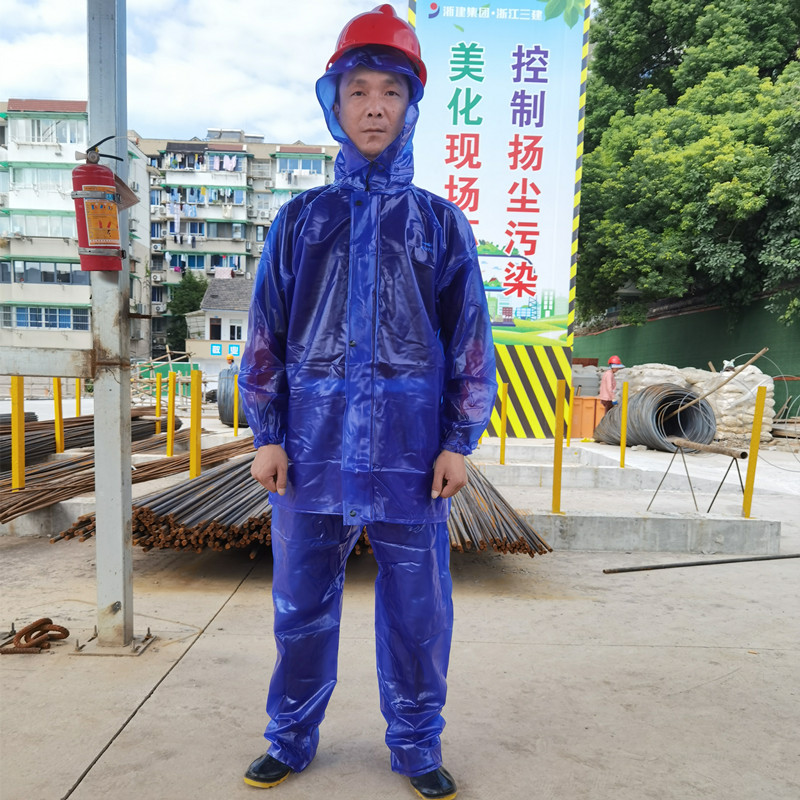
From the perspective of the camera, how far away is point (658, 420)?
11086 millimetres

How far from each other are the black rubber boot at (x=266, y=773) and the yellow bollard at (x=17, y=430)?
346 centimetres

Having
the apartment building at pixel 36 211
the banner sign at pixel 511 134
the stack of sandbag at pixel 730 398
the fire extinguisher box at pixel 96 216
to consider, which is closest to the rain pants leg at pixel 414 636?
the fire extinguisher box at pixel 96 216

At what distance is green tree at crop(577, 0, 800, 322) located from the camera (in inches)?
617

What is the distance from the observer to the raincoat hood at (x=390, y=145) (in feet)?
6.38

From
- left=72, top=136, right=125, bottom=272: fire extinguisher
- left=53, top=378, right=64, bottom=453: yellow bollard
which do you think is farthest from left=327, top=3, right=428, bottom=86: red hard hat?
left=53, top=378, right=64, bottom=453: yellow bollard

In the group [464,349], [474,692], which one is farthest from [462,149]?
[474,692]

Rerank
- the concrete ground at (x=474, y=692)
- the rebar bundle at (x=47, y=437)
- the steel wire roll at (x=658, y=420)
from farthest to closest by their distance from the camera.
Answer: the steel wire roll at (x=658, y=420)
the rebar bundle at (x=47, y=437)
the concrete ground at (x=474, y=692)

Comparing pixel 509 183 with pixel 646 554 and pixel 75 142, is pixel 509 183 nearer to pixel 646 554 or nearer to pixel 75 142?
pixel 646 554

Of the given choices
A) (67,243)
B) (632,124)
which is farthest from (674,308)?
(67,243)

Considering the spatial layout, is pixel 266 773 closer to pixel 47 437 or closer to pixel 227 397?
pixel 47 437

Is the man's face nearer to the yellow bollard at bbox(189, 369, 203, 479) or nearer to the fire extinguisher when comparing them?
the fire extinguisher

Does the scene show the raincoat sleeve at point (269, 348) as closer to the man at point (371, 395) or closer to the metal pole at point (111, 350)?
the man at point (371, 395)

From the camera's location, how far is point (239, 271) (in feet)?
177

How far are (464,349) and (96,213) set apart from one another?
1555 millimetres
